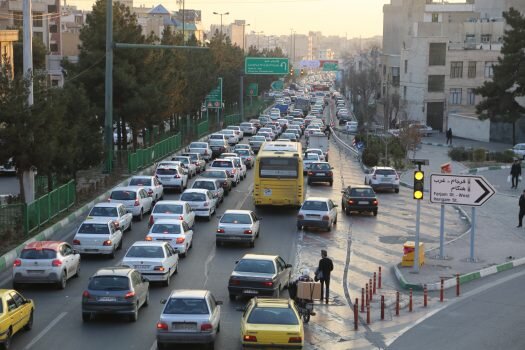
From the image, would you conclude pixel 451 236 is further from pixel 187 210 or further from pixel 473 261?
pixel 187 210

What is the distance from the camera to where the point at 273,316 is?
18.4 metres

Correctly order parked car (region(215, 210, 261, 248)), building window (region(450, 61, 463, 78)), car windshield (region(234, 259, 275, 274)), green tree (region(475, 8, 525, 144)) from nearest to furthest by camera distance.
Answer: car windshield (region(234, 259, 275, 274)) → parked car (region(215, 210, 261, 248)) → green tree (region(475, 8, 525, 144)) → building window (region(450, 61, 463, 78))

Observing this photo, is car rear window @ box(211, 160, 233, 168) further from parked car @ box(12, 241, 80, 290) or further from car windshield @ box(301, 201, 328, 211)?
parked car @ box(12, 241, 80, 290)

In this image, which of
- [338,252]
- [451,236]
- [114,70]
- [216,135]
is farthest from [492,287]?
[216,135]

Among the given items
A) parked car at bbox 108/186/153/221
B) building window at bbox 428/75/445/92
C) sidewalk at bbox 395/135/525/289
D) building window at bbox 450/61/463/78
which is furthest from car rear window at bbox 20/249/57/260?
building window at bbox 450/61/463/78

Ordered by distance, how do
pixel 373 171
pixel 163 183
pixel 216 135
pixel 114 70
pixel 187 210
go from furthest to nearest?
pixel 216 135
pixel 114 70
pixel 373 171
pixel 163 183
pixel 187 210

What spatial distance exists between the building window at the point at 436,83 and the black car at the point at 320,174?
174 ft

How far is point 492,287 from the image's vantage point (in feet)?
89.7

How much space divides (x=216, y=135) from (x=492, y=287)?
44.5m

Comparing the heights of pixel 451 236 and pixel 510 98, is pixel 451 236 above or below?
below

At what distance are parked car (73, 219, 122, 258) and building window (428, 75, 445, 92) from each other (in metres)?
76.4

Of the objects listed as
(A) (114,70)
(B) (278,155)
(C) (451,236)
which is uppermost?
(A) (114,70)

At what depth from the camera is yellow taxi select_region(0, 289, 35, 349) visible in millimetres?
18938

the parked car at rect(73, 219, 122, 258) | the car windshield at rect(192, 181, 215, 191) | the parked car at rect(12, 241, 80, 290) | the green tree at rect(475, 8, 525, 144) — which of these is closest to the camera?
the parked car at rect(12, 241, 80, 290)
